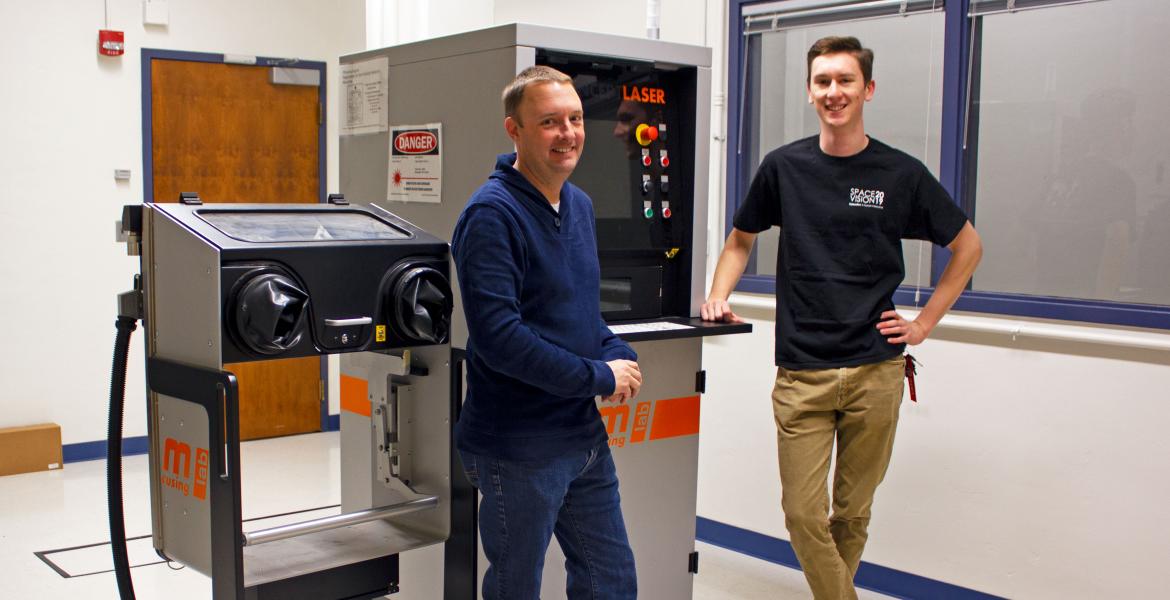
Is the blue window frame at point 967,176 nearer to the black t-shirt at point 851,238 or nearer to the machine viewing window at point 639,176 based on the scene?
the black t-shirt at point 851,238

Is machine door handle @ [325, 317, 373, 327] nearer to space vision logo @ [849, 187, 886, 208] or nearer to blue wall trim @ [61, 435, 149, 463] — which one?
space vision logo @ [849, 187, 886, 208]

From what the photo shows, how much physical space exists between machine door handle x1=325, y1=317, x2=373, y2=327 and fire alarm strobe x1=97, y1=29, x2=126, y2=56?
144 inches

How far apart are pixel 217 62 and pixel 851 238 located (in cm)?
386

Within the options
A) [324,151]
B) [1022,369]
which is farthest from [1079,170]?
[324,151]

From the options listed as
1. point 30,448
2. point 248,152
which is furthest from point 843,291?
point 30,448

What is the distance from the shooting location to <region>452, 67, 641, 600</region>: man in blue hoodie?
77.5 inches

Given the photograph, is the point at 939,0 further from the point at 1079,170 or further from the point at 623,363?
the point at 623,363

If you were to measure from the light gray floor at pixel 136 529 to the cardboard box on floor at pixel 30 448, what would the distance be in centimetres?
5

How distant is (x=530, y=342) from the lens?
1957 mm

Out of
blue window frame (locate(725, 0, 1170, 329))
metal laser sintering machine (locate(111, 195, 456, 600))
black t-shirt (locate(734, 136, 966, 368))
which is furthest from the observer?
blue window frame (locate(725, 0, 1170, 329))

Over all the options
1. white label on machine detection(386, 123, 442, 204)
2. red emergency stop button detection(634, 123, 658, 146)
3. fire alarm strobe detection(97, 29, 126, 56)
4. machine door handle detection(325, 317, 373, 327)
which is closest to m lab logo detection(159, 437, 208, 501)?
machine door handle detection(325, 317, 373, 327)

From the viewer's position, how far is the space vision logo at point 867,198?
2.70 meters

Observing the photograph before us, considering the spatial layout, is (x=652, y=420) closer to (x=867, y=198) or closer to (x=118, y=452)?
(x=867, y=198)

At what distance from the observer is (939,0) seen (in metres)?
3.46
